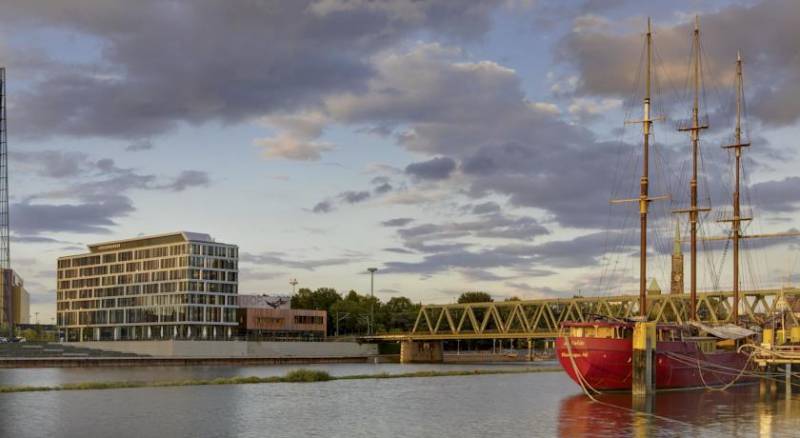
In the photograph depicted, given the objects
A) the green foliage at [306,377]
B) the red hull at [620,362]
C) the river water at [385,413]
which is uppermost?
the red hull at [620,362]

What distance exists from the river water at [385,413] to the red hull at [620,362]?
172 centimetres

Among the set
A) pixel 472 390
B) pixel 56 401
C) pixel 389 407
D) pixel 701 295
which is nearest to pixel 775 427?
pixel 389 407

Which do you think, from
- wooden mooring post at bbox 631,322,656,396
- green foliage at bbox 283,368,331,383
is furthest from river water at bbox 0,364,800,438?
green foliage at bbox 283,368,331,383

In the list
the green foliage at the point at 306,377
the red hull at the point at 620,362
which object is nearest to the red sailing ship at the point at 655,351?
the red hull at the point at 620,362

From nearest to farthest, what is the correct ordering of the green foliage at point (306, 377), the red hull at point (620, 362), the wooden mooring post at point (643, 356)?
the wooden mooring post at point (643, 356), the red hull at point (620, 362), the green foliage at point (306, 377)

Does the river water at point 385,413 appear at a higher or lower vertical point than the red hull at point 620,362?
lower

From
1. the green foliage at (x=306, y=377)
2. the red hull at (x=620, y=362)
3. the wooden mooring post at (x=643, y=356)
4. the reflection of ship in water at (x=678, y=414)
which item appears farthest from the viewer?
the green foliage at (x=306, y=377)

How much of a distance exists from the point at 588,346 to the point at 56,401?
44.2m

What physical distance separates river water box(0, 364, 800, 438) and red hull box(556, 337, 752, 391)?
67.5 inches

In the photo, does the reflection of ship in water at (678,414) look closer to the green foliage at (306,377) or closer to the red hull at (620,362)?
the red hull at (620,362)

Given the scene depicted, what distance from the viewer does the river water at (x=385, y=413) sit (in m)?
57.8

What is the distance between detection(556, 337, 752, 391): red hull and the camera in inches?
3228

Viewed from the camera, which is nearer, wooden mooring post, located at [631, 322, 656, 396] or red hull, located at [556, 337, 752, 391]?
wooden mooring post, located at [631, 322, 656, 396]

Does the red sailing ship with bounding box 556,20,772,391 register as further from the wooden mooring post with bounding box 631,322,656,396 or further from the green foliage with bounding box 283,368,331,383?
the green foliage with bounding box 283,368,331,383
